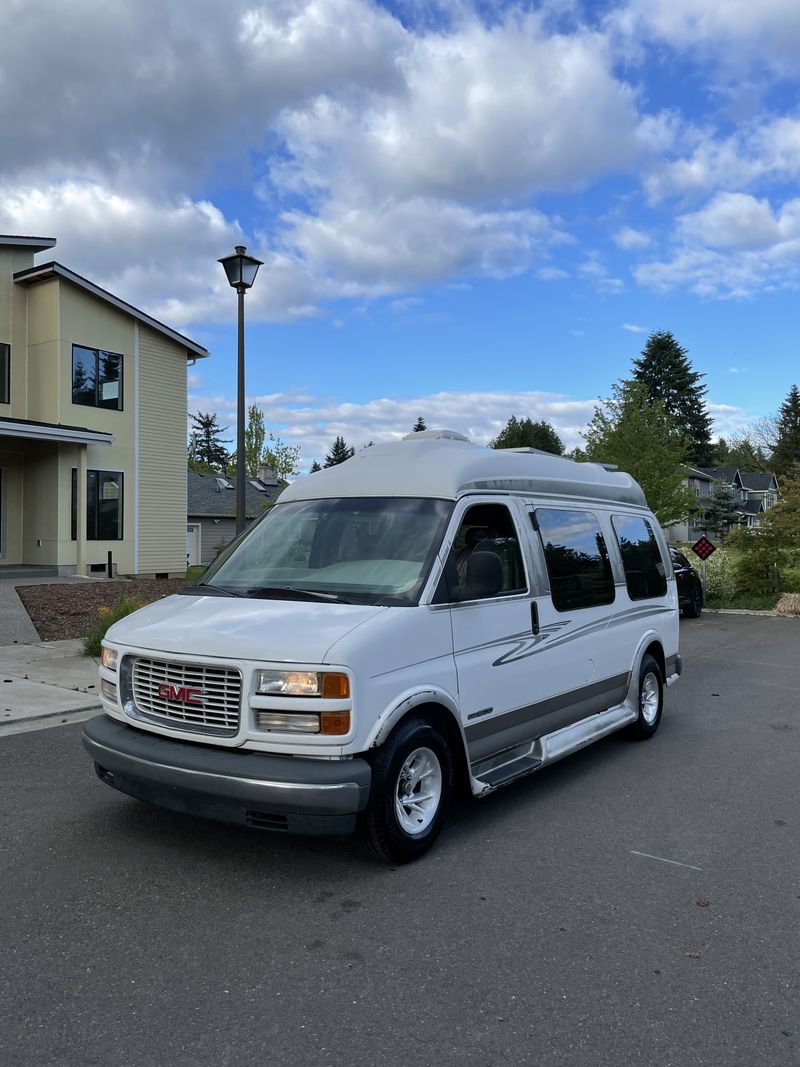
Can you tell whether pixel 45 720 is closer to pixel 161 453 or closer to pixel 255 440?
pixel 161 453

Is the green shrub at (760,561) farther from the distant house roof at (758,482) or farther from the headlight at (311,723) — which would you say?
the distant house roof at (758,482)

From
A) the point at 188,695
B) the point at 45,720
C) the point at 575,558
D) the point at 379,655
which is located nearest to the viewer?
the point at 379,655

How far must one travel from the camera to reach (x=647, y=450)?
Answer: 77.0 ft

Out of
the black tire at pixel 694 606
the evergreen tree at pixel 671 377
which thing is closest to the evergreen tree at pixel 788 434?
the evergreen tree at pixel 671 377

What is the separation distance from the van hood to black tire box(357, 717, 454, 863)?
61cm

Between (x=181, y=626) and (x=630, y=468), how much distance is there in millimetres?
20365

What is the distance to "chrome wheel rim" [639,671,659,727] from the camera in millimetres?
7023

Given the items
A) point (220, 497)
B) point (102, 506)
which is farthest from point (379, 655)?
point (220, 497)

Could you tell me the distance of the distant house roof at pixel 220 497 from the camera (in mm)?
37625

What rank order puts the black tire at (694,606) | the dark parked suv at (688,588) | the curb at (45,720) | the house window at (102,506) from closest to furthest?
1. the curb at (45,720)
2. the dark parked suv at (688,588)
3. the black tire at (694,606)
4. the house window at (102,506)

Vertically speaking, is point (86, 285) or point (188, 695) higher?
point (86, 285)

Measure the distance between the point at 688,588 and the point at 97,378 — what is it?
15.6m

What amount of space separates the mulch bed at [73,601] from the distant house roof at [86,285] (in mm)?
7783

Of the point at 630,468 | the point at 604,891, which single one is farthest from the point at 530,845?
the point at 630,468
